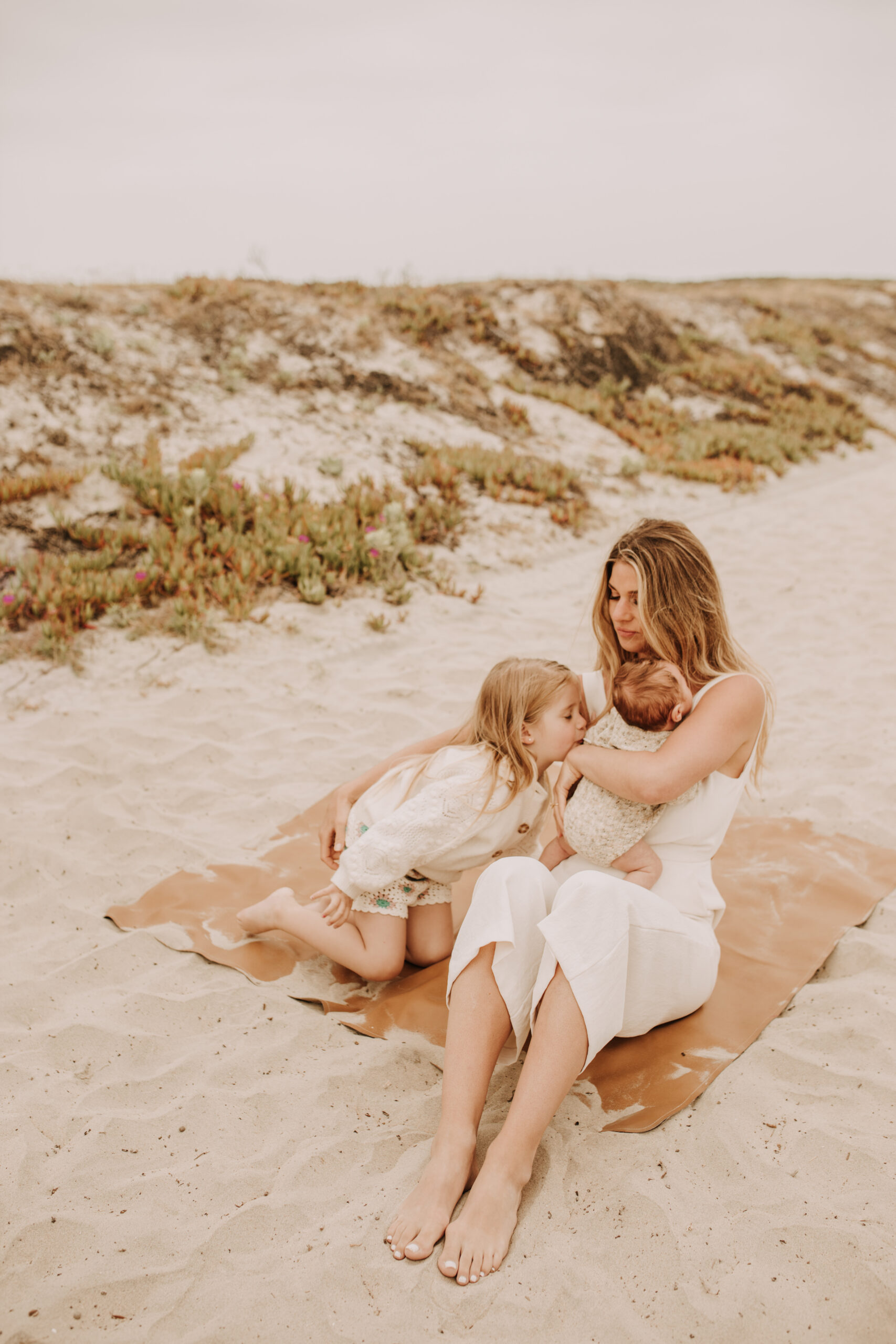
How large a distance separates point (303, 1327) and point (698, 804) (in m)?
1.75

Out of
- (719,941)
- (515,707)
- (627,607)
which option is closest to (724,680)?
(627,607)

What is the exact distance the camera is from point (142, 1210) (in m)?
2.15

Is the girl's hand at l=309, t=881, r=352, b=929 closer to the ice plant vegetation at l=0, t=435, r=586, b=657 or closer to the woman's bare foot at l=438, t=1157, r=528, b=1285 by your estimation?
the woman's bare foot at l=438, t=1157, r=528, b=1285

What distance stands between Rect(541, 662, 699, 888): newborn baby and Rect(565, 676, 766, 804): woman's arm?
7cm

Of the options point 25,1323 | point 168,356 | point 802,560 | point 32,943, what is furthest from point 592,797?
point 168,356

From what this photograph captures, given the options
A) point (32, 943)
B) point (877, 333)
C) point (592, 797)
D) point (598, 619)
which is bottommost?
point (32, 943)

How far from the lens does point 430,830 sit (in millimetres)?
2766

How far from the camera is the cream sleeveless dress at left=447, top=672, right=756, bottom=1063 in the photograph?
2.20 m

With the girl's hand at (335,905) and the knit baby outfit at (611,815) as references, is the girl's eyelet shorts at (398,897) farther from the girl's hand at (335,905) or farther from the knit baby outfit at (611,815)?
the knit baby outfit at (611,815)

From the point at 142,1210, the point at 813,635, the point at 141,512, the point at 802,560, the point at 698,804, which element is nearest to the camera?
the point at 142,1210

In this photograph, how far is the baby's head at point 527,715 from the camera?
111 inches

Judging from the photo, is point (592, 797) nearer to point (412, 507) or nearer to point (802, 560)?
point (412, 507)

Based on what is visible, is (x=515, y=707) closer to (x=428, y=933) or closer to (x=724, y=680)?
(x=724, y=680)

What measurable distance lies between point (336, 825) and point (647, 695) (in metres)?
1.30
